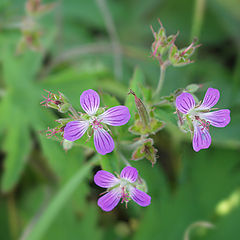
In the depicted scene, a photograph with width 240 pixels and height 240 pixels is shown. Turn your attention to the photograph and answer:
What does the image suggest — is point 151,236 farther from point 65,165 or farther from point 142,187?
point 142,187

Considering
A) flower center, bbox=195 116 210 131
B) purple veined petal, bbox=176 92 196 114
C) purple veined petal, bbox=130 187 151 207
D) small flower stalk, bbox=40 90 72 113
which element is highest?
flower center, bbox=195 116 210 131

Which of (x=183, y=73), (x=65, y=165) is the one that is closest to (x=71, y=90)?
(x=65, y=165)

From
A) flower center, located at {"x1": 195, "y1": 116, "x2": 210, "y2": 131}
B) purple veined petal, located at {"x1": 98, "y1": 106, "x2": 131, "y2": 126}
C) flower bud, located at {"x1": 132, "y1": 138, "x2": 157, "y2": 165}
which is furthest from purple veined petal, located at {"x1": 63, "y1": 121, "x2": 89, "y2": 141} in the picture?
flower center, located at {"x1": 195, "y1": 116, "x2": 210, "y2": 131}

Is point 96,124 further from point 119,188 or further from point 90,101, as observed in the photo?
point 119,188

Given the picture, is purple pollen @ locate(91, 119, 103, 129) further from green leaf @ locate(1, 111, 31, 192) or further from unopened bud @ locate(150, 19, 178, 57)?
green leaf @ locate(1, 111, 31, 192)

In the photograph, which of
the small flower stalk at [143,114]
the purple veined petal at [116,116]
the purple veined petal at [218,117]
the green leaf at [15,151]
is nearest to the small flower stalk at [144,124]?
the small flower stalk at [143,114]

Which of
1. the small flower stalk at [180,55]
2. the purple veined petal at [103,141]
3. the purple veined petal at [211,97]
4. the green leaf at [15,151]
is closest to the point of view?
the purple veined petal at [103,141]

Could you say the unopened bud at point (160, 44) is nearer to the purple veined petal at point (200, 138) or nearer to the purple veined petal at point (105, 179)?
the purple veined petal at point (200, 138)
